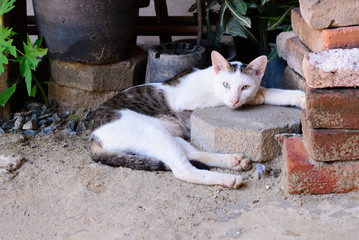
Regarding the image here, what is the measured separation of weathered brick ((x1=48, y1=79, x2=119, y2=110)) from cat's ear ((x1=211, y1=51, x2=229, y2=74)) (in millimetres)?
1148

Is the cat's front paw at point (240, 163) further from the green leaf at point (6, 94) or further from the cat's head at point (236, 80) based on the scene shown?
the green leaf at point (6, 94)

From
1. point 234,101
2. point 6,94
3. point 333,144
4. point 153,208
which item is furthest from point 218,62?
point 6,94

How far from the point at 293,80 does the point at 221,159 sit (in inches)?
37.9

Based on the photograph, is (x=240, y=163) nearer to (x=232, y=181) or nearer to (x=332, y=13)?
(x=232, y=181)

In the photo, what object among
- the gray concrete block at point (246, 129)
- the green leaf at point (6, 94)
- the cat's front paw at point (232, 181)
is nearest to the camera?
the cat's front paw at point (232, 181)

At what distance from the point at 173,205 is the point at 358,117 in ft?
3.73

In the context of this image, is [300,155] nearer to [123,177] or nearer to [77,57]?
[123,177]

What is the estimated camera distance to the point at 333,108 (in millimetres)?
2547

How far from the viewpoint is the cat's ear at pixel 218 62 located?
3.39 m

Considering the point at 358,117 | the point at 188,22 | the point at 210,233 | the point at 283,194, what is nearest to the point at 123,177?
the point at 210,233

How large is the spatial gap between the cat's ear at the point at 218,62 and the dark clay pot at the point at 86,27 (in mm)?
941

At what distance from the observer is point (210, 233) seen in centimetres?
248

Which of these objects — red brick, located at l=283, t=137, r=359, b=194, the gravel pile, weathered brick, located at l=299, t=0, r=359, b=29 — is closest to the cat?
red brick, located at l=283, t=137, r=359, b=194

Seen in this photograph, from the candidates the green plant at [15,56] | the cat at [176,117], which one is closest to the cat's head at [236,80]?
the cat at [176,117]
